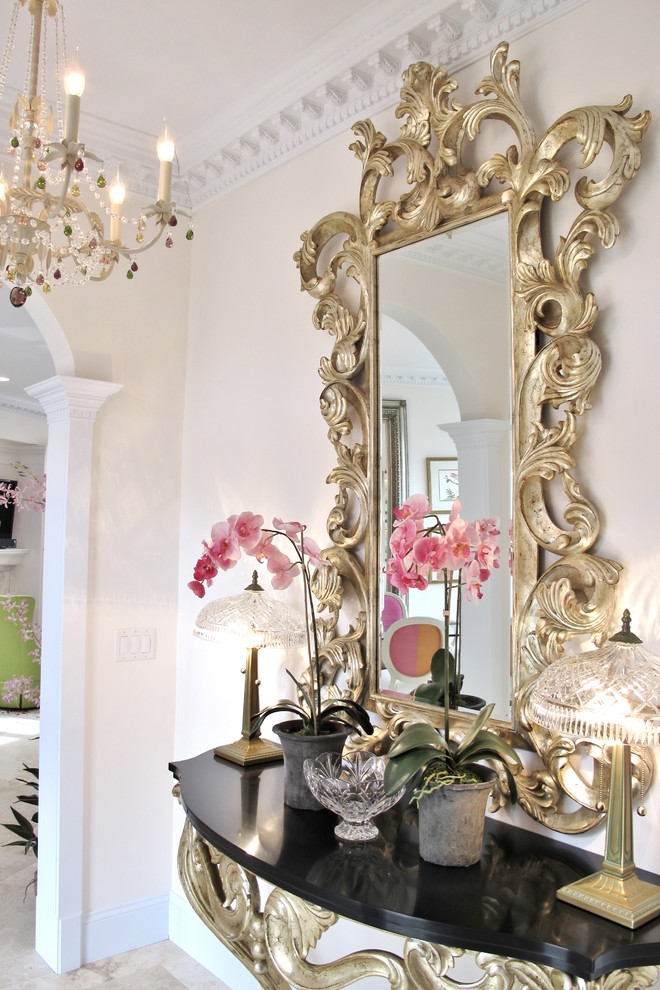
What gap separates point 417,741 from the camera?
→ 165 cm

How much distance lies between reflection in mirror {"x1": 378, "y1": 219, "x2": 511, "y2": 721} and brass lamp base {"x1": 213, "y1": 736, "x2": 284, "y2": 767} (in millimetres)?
424

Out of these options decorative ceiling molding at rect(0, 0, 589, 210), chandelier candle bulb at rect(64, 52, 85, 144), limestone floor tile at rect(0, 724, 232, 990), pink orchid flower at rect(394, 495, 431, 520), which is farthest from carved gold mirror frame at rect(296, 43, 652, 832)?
limestone floor tile at rect(0, 724, 232, 990)

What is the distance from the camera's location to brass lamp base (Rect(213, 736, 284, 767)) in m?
2.36

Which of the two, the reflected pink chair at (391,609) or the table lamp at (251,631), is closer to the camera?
the reflected pink chair at (391,609)

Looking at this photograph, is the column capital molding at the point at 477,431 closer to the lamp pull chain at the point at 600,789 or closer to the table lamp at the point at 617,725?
the table lamp at the point at 617,725

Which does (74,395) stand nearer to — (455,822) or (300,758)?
(300,758)

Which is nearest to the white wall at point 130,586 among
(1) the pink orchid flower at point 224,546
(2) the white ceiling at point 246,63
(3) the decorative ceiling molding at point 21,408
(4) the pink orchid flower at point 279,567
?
(2) the white ceiling at point 246,63

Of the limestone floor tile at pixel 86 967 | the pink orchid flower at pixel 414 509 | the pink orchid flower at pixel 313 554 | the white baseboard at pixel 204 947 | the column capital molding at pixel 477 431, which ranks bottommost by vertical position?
the limestone floor tile at pixel 86 967

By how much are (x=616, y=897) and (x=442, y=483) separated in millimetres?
1010

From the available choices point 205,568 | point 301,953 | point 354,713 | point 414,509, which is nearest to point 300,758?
point 354,713

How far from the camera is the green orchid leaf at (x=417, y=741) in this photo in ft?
5.40

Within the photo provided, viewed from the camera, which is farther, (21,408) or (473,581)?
(21,408)

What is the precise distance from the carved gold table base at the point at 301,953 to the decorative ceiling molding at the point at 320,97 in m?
1.97

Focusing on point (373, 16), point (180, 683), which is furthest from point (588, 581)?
point (180, 683)
